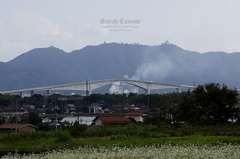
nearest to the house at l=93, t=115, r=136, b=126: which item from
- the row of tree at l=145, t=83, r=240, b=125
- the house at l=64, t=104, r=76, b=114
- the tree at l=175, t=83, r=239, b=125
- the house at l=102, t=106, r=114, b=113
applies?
the row of tree at l=145, t=83, r=240, b=125

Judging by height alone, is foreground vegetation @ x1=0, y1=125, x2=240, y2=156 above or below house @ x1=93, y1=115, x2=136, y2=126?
below

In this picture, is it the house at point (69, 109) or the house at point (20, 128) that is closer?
the house at point (20, 128)

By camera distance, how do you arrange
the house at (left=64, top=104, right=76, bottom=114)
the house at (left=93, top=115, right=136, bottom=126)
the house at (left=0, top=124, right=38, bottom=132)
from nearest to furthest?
the house at (left=0, top=124, right=38, bottom=132) → the house at (left=93, top=115, right=136, bottom=126) → the house at (left=64, top=104, right=76, bottom=114)

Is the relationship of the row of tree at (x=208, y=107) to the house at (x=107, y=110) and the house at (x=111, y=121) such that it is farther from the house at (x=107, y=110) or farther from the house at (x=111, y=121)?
the house at (x=107, y=110)

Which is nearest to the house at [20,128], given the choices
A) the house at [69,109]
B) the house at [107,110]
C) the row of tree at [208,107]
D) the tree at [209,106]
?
the row of tree at [208,107]

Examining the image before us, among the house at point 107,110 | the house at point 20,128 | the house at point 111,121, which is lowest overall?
the house at point 20,128

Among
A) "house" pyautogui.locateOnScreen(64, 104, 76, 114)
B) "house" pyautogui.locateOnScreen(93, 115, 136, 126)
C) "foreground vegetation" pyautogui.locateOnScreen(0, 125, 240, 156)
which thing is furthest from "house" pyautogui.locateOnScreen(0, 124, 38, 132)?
"house" pyautogui.locateOnScreen(64, 104, 76, 114)

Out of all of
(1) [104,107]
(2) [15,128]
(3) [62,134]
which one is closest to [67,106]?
(1) [104,107]

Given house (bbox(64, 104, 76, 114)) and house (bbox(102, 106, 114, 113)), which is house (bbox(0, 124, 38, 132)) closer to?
house (bbox(64, 104, 76, 114))

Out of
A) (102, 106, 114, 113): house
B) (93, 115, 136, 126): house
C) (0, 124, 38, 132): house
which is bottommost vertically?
(0, 124, 38, 132): house

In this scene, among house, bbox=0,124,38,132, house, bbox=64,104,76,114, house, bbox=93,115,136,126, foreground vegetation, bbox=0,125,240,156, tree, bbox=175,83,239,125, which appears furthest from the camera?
house, bbox=64,104,76,114

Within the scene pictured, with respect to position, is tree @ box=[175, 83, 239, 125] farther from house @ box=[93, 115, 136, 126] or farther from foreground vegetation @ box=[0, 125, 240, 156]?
house @ box=[93, 115, 136, 126]

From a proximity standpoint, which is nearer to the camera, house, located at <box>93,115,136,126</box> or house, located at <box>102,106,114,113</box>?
house, located at <box>93,115,136,126</box>

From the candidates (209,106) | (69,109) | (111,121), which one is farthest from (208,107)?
(69,109)
